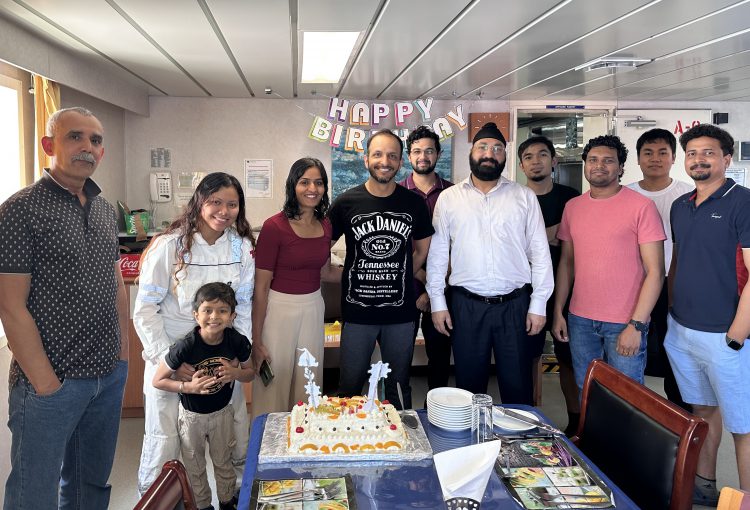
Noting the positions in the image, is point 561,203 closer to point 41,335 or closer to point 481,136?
point 481,136

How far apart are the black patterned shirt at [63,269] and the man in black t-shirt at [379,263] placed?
1.04 metres

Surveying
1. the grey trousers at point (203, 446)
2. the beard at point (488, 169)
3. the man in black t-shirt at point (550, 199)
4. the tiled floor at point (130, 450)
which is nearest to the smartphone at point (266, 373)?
the grey trousers at point (203, 446)

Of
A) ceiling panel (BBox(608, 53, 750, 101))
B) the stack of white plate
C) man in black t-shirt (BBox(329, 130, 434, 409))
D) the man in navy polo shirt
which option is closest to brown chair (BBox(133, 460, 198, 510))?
the stack of white plate

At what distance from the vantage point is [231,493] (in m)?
2.30

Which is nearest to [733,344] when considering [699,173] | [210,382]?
[699,173]

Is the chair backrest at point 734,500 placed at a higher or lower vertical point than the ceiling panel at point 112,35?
lower

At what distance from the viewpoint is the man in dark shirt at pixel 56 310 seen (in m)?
1.71

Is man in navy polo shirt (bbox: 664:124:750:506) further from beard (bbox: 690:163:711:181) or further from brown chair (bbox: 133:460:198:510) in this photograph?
brown chair (bbox: 133:460:198:510)

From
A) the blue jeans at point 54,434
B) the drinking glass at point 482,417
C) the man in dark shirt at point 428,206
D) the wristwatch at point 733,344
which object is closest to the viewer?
the drinking glass at point 482,417

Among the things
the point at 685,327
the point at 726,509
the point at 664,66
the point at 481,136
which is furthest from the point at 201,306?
the point at 664,66

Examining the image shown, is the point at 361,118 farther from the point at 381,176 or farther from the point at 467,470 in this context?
the point at 467,470

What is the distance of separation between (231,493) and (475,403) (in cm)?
125

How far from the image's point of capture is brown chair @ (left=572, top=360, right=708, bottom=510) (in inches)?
54.4

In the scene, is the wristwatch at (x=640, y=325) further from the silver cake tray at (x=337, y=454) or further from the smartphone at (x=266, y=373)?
the smartphone at (x=266, y=373)
